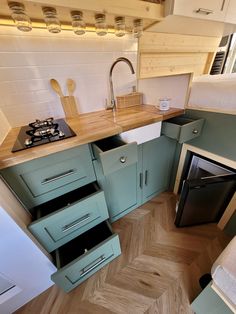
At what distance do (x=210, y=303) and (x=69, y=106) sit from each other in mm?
1405

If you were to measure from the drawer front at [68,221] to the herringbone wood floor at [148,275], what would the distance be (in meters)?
0.41

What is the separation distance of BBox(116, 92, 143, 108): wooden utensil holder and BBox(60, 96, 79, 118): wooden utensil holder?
37cm

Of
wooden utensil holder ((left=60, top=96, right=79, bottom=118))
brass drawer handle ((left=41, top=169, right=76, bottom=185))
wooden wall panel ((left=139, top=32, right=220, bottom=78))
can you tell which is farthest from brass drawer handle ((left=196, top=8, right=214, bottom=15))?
brass drawer handle ((left=41, top=169, right=76, bottom=185))

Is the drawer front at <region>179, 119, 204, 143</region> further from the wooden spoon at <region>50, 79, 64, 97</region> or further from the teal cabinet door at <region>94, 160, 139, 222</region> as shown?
the wooden spoon at <region>50, 79, 64, 97</region>

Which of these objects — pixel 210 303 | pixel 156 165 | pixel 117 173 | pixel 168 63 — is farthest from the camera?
pixel 168 63

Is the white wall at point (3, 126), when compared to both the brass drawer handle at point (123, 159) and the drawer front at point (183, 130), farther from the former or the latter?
the drawer front at point (183, 130)

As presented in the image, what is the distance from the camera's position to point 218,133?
1.00m

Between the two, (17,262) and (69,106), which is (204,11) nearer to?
(69,106)

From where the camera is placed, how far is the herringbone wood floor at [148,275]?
886 millimetres

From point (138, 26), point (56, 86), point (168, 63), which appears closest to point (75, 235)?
point (56, 86)

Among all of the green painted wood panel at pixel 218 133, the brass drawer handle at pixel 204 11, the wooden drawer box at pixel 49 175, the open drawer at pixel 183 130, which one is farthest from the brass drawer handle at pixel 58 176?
the brass drawer handle at pixel 204 11

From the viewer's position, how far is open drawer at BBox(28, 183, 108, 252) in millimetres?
745

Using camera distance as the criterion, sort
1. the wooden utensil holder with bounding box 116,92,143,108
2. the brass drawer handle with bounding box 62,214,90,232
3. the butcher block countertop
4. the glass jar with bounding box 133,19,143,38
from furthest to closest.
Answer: the wooden utensil holder with bounding box 116,92,143,108 < the glass jar with bounding box 133,19,143,38 < the brass drawer handle with bounding box 62,214,90,232 < the butcher block countertop

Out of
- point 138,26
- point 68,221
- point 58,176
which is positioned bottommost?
point 68,221
